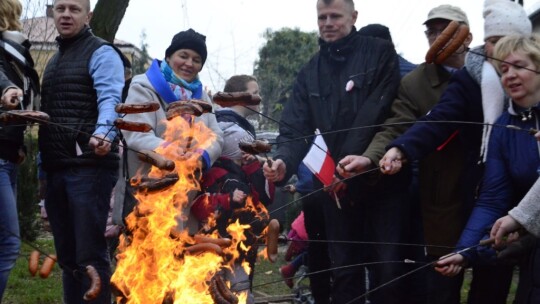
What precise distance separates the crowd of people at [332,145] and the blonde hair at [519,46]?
4.5 inches

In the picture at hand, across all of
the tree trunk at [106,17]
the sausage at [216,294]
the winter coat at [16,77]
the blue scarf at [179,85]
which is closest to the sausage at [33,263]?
the sausage at [216,294]

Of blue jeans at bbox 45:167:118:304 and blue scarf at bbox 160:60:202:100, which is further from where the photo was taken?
blue scarf at bbox 160:60:202:100

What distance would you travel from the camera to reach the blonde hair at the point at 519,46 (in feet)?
13.7

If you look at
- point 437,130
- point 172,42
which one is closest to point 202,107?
point 172,42

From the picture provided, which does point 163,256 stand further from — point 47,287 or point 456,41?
point 47,287

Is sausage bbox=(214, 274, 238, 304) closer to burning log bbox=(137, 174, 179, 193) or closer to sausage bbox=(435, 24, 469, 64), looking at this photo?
burning log bbox=(137, 174, 179, 193)

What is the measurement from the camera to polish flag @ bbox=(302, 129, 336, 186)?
200 inches

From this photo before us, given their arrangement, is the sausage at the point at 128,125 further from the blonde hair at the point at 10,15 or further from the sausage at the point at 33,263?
the blonde hair at the point at 10,15

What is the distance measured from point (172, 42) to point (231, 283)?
1.75 m

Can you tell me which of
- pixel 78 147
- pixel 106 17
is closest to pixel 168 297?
pixel 78 147

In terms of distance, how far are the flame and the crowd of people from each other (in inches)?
7.4

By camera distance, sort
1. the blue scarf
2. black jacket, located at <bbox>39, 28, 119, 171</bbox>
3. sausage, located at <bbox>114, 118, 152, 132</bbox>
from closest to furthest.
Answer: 1. sausage, located at <bbox>114, 118, 152, 132</bbox>
2. black jacket, located at <bbox>39, 28, 119, 171</bbox>
3. the blue scarf

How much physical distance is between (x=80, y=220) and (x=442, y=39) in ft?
8.60

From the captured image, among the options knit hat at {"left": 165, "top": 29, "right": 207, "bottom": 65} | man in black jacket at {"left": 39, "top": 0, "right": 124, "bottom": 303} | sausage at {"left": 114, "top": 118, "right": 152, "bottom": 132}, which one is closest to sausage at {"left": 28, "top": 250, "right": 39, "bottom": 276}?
sausage at {"left": 114, "top": 118, "right": 152, "bottom": 132}
